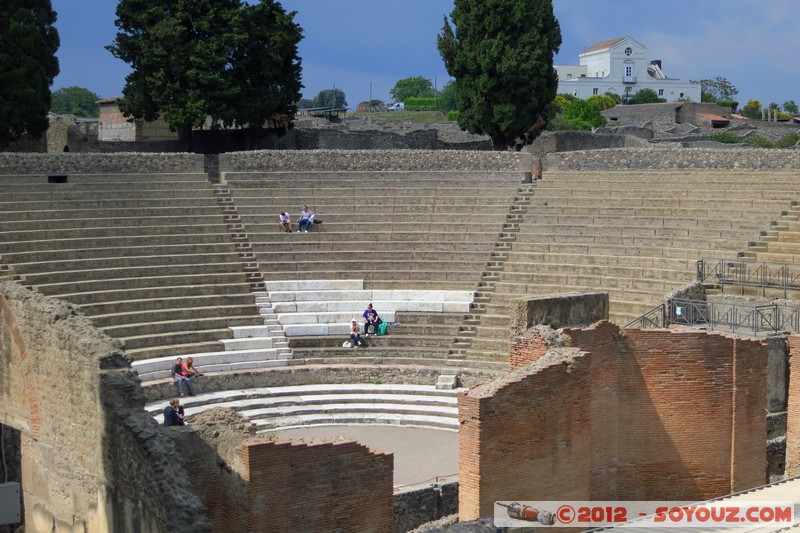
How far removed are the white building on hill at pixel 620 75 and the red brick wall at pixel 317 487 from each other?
77835 millimetres

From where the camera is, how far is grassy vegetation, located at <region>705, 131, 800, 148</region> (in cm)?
3803

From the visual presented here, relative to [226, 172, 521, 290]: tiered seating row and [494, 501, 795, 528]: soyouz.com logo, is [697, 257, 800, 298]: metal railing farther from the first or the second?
[494, 501, 795, 528]: soyouz.com logo

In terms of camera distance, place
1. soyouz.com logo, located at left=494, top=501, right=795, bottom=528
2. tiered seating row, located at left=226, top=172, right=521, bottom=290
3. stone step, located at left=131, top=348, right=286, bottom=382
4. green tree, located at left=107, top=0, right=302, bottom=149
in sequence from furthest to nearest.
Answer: green tree, located at left=107, top=0, right=302, bottom=149 → tiered seating row, located at left=226, top=172, right=521, bottom=290 → stone step, located at left=131, top=348, right=286, bottom=382 → soyouz.com logo, located at left=494, top=501, right=795, bottom=528

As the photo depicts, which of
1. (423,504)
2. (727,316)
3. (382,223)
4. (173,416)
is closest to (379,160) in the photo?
(382,223)

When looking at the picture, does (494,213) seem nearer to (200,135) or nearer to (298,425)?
(298,425)

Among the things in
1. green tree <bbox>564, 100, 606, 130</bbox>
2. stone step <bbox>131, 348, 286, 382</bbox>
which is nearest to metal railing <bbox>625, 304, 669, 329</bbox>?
stone step <bbox>131, 348, 286, 382</bbox>

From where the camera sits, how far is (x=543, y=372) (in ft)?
38.3

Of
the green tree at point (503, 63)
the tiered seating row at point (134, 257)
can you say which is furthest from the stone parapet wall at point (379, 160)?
the green tree at point (503, 63)

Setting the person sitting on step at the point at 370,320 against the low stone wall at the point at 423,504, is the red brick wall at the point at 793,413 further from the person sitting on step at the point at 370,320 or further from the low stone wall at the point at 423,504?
the person sitting on step at the point at 370,320

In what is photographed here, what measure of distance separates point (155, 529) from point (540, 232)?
42.2 ft

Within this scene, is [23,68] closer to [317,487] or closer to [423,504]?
[423,504]

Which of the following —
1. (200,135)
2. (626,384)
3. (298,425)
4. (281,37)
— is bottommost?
(298,425)

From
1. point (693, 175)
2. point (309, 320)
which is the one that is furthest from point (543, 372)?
point (693, 175)

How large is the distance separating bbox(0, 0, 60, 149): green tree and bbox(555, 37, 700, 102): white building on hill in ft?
211
